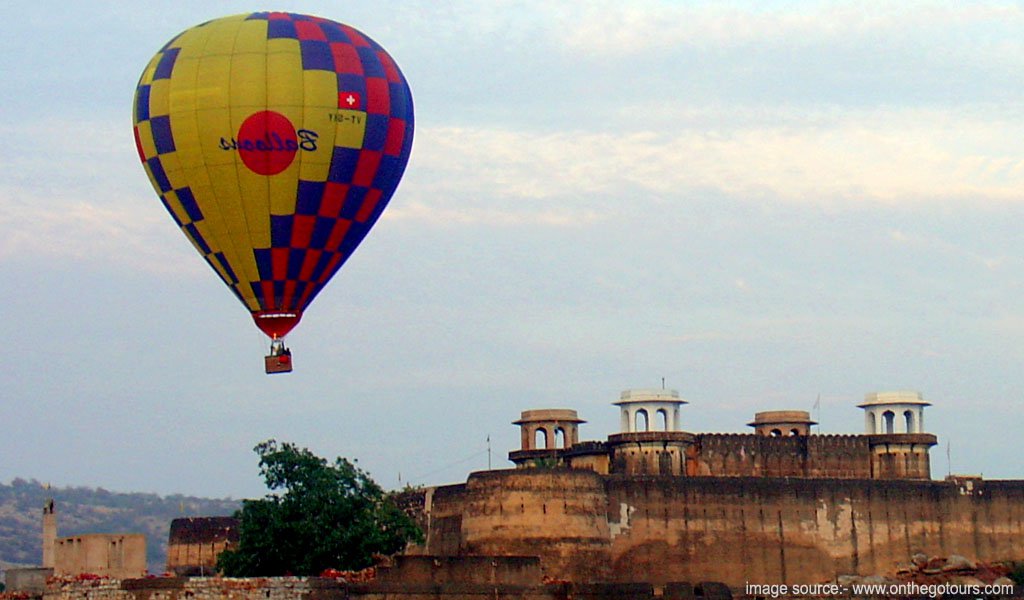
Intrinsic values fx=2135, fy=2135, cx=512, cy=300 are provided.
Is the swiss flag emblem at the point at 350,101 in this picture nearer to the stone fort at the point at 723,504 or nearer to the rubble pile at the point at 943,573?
the stone fort at the point at 723,504

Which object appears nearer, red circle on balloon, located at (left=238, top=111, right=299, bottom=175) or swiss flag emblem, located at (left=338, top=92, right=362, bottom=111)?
red circle on balloon, located at (left=238, top=111, right=299, bottom=175)

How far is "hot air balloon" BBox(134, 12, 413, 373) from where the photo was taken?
36938 millimetres

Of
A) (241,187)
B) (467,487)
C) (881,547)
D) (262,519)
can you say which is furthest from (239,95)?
(881,547)

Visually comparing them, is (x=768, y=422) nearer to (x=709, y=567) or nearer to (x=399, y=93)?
(x=709, y=567)

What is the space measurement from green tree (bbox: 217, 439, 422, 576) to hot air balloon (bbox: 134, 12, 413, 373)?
8184 mm

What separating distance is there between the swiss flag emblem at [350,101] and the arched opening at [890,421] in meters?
29.0

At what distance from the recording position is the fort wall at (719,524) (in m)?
51.3

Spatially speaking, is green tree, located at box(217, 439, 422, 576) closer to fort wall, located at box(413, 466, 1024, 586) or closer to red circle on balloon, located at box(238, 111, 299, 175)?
fort wall, located at box(413, 466, 1024, 586)

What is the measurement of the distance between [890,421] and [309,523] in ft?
76.5

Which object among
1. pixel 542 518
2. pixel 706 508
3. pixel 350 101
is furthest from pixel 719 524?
pixel 350 101

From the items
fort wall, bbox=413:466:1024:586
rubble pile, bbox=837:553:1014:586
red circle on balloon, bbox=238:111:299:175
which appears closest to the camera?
red circle on balloon, bbox=238:111:299:175

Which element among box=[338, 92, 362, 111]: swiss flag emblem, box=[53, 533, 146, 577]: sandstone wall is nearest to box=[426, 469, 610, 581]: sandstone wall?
box=[53, 533, 146, 577]: sandstone wall

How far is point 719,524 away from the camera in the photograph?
54344 millimetres

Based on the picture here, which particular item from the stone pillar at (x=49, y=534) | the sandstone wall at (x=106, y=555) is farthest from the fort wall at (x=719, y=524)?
the stone pillar at (x=49, y=534)
